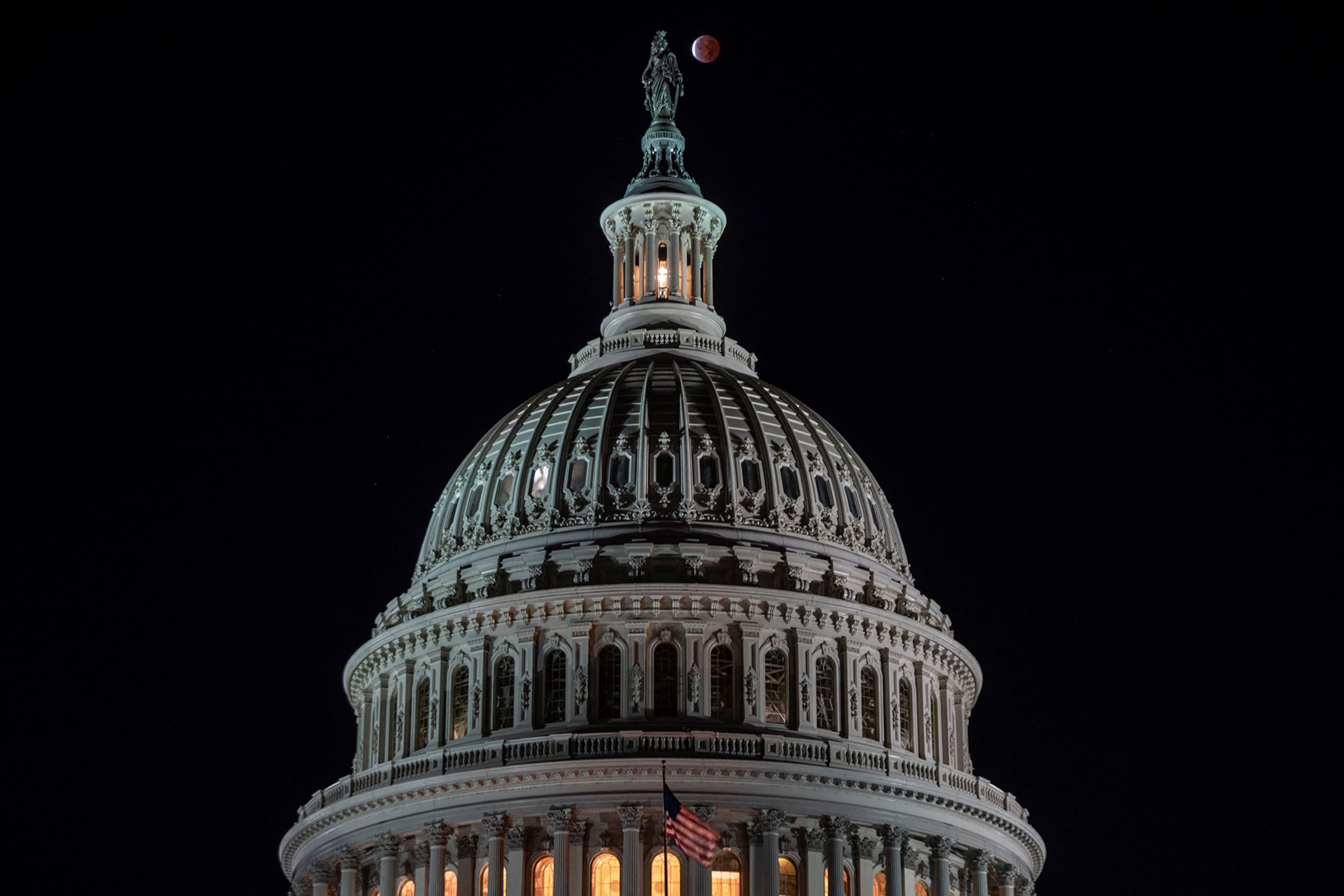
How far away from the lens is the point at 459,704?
9462 cm

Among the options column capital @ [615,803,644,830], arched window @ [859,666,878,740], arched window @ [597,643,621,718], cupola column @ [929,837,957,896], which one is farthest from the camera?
arched window @ [859,666,878,740]

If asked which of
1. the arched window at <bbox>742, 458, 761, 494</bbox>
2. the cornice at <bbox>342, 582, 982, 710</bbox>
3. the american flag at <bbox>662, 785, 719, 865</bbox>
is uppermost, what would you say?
the arched window at <bbox>742, 458, 761, 494</bbox>

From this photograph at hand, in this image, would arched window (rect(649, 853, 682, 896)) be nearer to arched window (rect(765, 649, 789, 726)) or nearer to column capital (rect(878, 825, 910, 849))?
arched window (rect(765, 649, 789, 726))

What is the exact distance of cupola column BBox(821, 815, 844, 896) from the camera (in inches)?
3440

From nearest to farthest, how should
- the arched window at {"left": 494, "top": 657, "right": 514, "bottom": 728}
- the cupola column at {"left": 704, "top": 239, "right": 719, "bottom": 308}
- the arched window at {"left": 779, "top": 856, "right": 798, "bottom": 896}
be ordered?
the arched window at {"left": 779, "top": 856, "right": 798, "bottom": 896}, the arched window at {"left": 494, "top": 657, "right": 514, "bottom": 728}, the cupola column at {"left": 704, "top": 239, "right": 719, "bottom": 308}

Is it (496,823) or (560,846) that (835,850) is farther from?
(496,823)

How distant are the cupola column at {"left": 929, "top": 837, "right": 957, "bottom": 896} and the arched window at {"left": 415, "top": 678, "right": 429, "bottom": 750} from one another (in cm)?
1952

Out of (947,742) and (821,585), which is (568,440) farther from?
(947,742)

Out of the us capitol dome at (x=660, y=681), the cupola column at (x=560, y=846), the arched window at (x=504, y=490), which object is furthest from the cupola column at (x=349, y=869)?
the arched window at (x=504, y=490)

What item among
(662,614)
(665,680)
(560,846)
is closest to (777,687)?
(665,680)

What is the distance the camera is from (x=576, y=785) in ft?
285

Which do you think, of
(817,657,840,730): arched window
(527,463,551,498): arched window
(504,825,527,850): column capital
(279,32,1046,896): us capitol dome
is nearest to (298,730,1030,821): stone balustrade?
(279,32,1046,896): us capitol dome

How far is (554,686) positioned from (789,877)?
37.9 ft

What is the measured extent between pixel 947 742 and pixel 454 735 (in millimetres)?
19437
